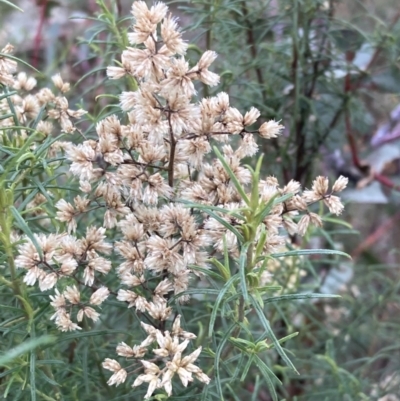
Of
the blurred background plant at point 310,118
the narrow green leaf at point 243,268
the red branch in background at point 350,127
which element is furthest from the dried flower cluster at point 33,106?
the red branch in background at point 350,127

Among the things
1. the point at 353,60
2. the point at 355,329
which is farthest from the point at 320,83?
the point at 355,329

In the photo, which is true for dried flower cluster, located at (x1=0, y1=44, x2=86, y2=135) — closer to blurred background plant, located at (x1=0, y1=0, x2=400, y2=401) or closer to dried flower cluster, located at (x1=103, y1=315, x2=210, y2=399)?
blurred background plant, located at (x1=0, y1=0, x2=400, y2=401)

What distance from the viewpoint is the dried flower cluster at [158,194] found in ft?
1.23

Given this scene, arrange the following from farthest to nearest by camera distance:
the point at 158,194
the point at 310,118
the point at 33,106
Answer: the point at 310,118
the point at 33,106
the point at 158,194

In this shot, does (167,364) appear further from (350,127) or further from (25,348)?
(350,127)

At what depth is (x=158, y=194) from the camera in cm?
41

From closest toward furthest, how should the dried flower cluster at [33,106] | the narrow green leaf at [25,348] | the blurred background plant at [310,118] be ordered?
the narrow green leaf at [25,348], the dried flower cluster at [33,106], the blurred background plant at [310,118]

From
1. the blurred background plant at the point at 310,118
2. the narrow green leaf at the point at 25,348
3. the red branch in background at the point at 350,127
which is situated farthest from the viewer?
the red branch in background at the point at 350,127

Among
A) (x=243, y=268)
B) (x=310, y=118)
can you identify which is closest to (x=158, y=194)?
(x=243, y=268)

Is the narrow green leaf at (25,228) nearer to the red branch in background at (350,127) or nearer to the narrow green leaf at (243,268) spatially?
the narrow green leaf at (243,268)

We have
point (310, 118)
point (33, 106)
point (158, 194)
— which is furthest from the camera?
point (310, 118)

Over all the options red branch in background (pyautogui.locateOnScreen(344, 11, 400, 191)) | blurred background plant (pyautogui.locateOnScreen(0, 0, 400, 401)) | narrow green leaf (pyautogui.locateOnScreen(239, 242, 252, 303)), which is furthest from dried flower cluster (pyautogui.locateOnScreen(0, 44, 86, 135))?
red branch in background (pyautogui.locateOnScreen(344, 11, 400, 191))

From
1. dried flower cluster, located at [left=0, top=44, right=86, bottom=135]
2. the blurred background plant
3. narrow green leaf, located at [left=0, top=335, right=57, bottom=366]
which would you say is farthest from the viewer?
the blurred background plant

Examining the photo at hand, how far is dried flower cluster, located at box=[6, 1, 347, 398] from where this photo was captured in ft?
1.23
